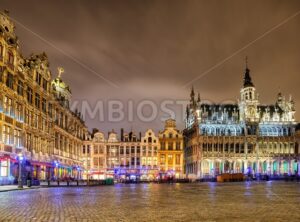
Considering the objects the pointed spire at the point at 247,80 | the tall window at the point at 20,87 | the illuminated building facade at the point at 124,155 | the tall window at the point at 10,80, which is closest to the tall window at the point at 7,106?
the tall window at the point at 10,80

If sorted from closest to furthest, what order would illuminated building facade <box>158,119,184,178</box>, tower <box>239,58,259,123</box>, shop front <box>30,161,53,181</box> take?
shop front <box>30,161,53,181</box> → illuminated building facade <box>158,119,184,178</box> → tower <box>239,58,259,123</box>

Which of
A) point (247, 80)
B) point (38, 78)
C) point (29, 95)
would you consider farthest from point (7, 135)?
point (247, 80)

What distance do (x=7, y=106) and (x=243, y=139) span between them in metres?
82.9

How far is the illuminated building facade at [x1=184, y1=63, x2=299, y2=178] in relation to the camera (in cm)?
11350

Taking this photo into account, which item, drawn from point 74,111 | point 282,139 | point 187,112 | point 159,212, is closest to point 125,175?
point 74,111

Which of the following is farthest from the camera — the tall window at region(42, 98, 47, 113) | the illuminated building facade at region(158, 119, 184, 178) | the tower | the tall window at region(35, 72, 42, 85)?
the tower

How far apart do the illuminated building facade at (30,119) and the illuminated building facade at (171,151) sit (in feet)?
109

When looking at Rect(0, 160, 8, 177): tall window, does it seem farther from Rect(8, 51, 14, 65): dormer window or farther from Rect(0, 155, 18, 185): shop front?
Rect(8, 51, 14, 65): dormer window

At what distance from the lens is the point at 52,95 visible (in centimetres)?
6500

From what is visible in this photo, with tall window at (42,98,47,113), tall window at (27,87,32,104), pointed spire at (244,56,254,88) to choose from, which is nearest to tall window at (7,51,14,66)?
tall window at (27,87,32,104)

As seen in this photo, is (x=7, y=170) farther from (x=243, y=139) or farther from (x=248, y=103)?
(x=248, y=103)

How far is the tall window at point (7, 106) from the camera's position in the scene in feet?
139

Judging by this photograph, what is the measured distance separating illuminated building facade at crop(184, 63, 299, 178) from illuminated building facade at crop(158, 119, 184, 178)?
5.04m

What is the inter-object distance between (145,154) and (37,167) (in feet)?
159
